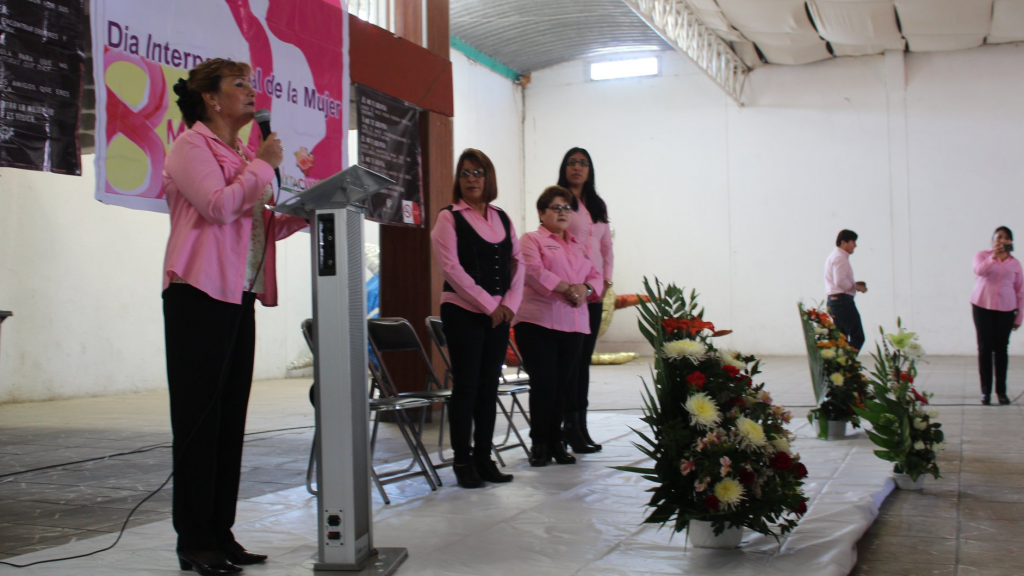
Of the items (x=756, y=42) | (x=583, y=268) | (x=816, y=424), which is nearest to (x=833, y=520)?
(x=583, y=268)

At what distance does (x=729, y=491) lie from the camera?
2.37 m

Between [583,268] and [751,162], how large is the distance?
9.64 meters

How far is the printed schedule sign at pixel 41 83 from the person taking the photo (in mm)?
3230

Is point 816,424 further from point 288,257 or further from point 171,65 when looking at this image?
point 288,257

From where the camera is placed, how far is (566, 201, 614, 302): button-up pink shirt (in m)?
4.49

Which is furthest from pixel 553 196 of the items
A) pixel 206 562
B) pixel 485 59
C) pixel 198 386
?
pixel 485 59

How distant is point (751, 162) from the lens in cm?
1321

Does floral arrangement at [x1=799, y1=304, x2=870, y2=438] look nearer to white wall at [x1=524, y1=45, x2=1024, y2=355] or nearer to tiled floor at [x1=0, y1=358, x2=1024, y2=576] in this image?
tiled floor at [x1=0, y1=358, x2=1024, y2=576]

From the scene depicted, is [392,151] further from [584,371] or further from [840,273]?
[840,273]

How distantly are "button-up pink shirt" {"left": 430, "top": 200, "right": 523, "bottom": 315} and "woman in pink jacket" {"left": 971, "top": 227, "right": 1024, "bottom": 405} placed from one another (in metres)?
4.48

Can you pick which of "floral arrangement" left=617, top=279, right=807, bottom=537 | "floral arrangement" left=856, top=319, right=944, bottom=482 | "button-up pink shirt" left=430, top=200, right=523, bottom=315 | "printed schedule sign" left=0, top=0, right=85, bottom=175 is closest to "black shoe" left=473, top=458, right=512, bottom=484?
"button-up pink shirt" left=430, top=200, right=523, bottom=315

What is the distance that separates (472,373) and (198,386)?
1489 mm

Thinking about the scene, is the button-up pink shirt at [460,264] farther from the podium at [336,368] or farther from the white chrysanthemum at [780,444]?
the white chrysanthemum at [780,444]

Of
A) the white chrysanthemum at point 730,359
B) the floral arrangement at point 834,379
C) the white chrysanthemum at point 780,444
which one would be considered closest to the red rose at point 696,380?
the white chrysanthemum at point 730,359
